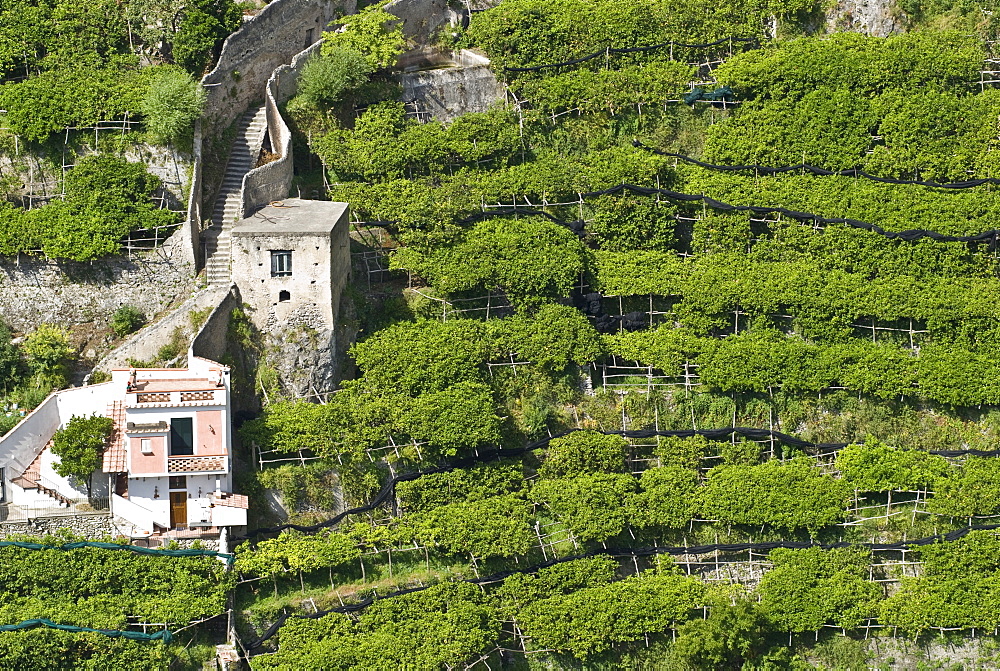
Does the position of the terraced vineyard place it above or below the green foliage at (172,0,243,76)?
below

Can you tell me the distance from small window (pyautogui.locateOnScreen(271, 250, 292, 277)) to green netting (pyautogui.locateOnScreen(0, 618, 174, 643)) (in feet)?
33.4

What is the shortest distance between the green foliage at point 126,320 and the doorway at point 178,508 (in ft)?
17.5

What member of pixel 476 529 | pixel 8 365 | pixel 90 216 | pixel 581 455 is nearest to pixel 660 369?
pixel 581 455

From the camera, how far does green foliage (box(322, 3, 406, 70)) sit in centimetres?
6444

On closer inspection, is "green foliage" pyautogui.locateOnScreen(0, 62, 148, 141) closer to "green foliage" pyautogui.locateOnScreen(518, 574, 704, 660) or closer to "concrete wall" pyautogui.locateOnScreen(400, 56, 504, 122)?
"concrete wall" pyautogui.locateOnScreen(400, 56, 504, 122)

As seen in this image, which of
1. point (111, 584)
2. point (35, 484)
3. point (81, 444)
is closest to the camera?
point (81, 444)

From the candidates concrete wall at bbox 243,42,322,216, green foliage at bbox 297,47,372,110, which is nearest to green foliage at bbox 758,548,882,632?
concrete wall at bbox 243,42,322,216

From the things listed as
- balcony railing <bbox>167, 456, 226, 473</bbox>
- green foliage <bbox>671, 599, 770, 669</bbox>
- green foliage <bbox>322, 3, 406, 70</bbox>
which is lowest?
green foliage <bbox>671, 599, 770, 669</bbox>

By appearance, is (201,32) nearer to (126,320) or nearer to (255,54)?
(255,54)

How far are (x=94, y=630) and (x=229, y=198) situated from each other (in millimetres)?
13310

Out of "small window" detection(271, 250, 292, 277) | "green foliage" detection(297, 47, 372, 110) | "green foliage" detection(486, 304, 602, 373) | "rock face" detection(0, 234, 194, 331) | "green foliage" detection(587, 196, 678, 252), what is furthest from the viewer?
"green foliage" detection(297, 47, 372, 110)

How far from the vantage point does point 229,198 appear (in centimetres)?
6125

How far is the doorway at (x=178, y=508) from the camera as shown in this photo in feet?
185

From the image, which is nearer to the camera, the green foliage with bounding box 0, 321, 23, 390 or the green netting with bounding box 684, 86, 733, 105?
the green foliage with bounding box 0, 321, 23, 390
